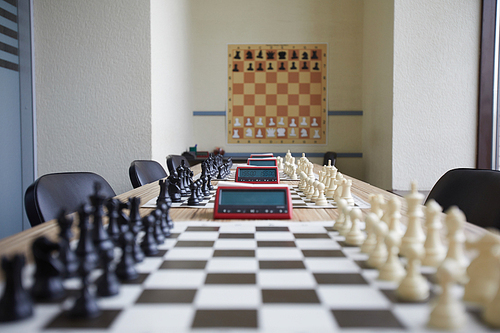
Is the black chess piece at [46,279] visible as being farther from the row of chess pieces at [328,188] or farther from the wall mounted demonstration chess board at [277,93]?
the wall mounted demonstration chess board at [277,93]

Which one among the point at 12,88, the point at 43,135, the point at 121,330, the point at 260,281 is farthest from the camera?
the point at 43,135

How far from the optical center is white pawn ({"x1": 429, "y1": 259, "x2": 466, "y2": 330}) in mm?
462

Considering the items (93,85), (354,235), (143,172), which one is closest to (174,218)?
(354,235)

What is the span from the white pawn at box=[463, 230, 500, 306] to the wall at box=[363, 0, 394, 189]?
11.7 feet

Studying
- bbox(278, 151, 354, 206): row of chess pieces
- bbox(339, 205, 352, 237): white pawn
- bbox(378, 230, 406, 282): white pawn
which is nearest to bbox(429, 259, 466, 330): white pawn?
bbox(378, 230, 406, 282): white pawn

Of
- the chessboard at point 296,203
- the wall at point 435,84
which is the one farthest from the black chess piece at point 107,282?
the wall at point 435,84

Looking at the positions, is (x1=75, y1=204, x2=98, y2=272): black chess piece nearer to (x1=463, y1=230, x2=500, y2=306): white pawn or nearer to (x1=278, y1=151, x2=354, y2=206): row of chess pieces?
(x1=463, y1=230, x2=500, y2=306): white pawn

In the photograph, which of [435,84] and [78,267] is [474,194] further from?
[435,84]

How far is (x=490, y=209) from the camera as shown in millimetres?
1254

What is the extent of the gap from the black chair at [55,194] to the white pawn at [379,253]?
0.78m

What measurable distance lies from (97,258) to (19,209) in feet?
8.87

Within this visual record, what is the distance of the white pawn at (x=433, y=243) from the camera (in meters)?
0.69

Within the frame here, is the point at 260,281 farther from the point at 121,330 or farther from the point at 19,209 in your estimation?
the point at 19,209

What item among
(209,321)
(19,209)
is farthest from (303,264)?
(19,209)
